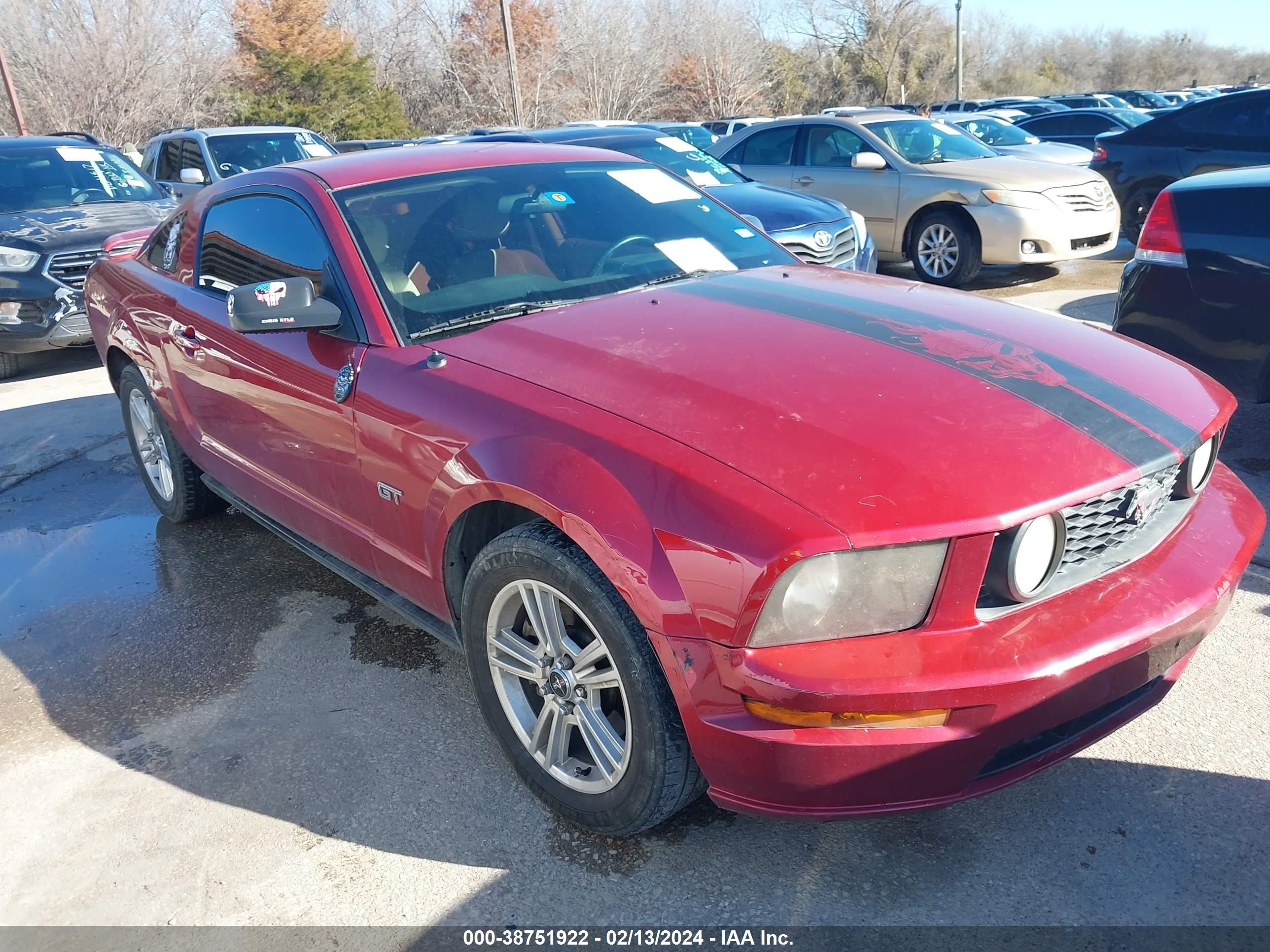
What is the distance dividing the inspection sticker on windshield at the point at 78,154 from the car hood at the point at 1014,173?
7.59m

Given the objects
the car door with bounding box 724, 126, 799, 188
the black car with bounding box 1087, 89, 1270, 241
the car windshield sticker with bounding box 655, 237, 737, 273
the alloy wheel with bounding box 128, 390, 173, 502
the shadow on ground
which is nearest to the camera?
the shadow on ground

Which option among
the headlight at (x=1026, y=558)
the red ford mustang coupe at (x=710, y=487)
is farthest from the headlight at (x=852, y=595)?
the headlight at (x=1026, y=558)

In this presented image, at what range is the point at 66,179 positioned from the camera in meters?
9.05

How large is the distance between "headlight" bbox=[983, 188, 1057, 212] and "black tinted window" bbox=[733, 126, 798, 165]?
2.35 meters

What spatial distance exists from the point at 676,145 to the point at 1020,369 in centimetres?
682

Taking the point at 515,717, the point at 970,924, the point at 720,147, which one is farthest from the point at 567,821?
the point at 720,147

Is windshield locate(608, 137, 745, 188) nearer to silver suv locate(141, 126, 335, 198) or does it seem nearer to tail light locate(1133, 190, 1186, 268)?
tail light locate(1133, 190, 1186, 268)

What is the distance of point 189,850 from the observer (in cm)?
261

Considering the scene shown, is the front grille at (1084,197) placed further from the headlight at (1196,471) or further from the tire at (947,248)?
the headlight at (1196,471)

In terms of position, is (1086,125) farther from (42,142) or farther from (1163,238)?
(42,142)

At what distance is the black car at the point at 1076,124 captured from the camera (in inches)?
671

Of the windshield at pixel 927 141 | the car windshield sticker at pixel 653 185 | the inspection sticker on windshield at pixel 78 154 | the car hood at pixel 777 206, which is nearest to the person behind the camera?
the car windshield sticker at pixel 653 185

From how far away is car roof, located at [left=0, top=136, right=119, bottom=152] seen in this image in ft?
29.6

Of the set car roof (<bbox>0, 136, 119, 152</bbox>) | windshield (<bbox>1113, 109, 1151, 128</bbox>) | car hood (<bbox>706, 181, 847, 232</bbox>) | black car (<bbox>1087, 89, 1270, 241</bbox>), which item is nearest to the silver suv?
car roof (<bbox>0, 136, 119, 152</bbox>)
